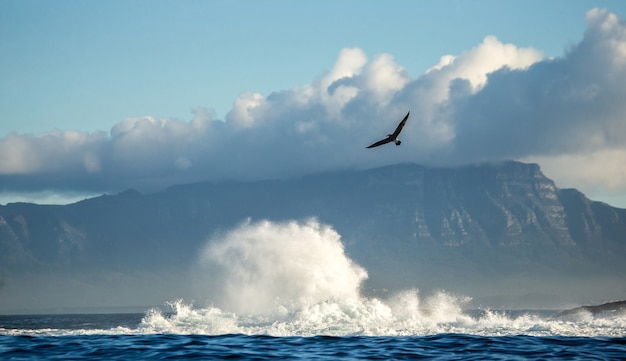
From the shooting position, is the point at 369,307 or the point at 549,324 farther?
the point at 369,307

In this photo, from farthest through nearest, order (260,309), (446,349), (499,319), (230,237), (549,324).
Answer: (230,237), (260,309), (499,319), (549,324), (446,349)

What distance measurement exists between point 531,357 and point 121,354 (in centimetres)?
1674

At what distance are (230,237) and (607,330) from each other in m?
73.4

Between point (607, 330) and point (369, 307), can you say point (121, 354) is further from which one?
point (369, 307)

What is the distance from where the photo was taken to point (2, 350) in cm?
3416

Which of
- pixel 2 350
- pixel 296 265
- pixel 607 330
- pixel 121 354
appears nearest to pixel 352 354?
pixel 121 354

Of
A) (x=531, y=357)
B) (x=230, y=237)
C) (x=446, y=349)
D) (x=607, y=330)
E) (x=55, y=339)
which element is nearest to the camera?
(x=531, y=357)

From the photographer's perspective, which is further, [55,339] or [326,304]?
[326,304]

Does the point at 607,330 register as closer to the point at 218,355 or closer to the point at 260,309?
the point at 218,355

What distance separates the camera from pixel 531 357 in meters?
31.7

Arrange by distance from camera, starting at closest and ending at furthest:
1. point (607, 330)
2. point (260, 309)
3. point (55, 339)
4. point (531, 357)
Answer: point (531, 357), point (55, 339), point (607, 330), point (260, 309)

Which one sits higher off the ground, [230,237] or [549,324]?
[230,237]

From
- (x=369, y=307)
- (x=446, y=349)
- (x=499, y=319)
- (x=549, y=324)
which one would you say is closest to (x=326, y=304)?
(x=369, y=307)

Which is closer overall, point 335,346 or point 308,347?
point 308,347
